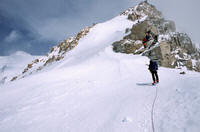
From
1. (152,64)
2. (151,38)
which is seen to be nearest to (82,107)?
(152,64)

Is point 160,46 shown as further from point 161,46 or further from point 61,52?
point 61,52

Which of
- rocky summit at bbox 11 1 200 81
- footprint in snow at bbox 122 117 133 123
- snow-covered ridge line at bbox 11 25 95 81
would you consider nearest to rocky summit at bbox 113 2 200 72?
rocky summit at bbox 11 1 200 81

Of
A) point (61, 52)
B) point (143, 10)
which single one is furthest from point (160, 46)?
point (143, 10)

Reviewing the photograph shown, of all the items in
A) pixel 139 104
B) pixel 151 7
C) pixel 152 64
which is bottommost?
pixel 139 104

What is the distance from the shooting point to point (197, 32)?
535ft

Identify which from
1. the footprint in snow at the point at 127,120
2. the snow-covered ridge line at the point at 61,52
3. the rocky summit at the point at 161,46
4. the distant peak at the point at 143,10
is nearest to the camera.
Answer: the footprint in snow at the point at 127,120

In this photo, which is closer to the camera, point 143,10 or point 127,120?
point 127,120

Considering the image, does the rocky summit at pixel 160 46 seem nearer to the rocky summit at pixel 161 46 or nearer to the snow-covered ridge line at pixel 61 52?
the rocky summit at pixel 161 46

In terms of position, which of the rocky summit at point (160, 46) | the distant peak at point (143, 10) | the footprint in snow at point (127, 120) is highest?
the distant peak at point (143, 10)

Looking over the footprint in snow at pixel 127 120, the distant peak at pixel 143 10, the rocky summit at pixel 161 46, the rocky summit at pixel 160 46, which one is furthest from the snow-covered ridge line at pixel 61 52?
the footprint in snow at pixel 127 120

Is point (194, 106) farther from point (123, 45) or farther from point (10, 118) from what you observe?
point (123, 45)

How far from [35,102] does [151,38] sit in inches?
1128

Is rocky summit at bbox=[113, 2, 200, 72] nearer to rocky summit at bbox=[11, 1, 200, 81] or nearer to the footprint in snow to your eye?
rocky summit at bbox=[11, 1, 200, 81]

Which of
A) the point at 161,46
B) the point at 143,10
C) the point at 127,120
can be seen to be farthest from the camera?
the point at 143,10
